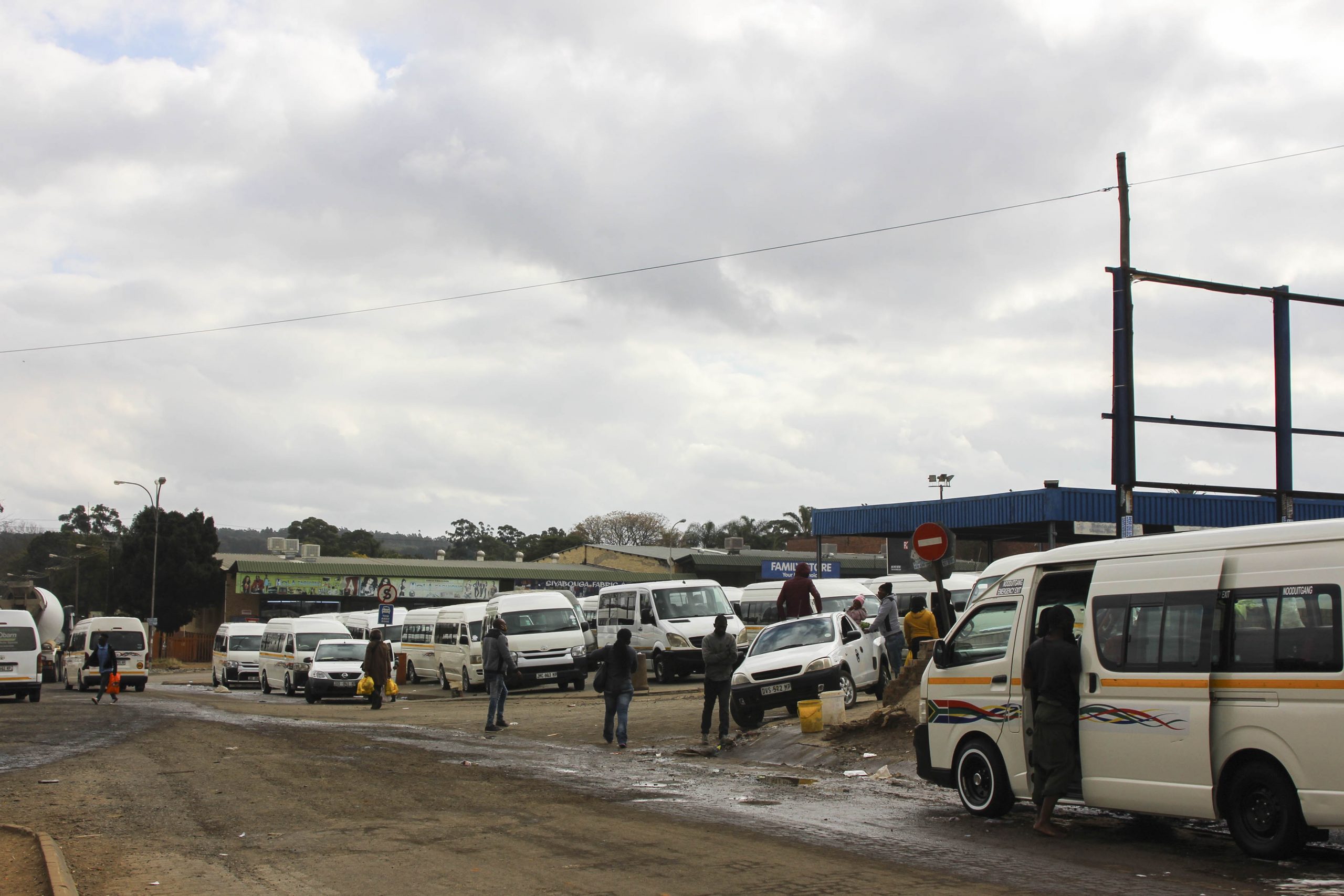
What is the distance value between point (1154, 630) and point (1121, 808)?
1.38 metres

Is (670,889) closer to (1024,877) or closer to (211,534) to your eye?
(1024,877)

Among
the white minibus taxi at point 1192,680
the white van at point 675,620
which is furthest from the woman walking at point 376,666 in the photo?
the white minibus taxi at point 1192,680

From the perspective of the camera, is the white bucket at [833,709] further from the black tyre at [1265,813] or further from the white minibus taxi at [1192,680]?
the black tyre at [1265,813]

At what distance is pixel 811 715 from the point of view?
1645 cm

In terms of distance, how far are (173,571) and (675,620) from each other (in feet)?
169

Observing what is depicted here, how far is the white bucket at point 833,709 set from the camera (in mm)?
16172

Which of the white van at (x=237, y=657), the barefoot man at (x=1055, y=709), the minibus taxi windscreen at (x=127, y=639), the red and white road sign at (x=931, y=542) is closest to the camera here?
the barefoot man at (x=1055, y=709)

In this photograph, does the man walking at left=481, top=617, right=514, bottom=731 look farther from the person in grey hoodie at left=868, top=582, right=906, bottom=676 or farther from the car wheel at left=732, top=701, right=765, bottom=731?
the person in grey hoodie at left=868, top=582, right=906, bottom=676

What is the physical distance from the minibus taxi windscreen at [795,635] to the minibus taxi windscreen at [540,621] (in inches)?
385

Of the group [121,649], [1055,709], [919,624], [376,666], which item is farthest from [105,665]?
[1055,709]

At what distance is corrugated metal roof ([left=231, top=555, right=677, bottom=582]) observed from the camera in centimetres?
6662

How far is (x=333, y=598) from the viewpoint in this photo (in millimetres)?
67500

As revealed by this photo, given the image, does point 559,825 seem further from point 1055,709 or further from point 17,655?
point 17,655

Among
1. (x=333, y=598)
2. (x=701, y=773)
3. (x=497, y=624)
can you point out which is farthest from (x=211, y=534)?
(x=701, y=773)
